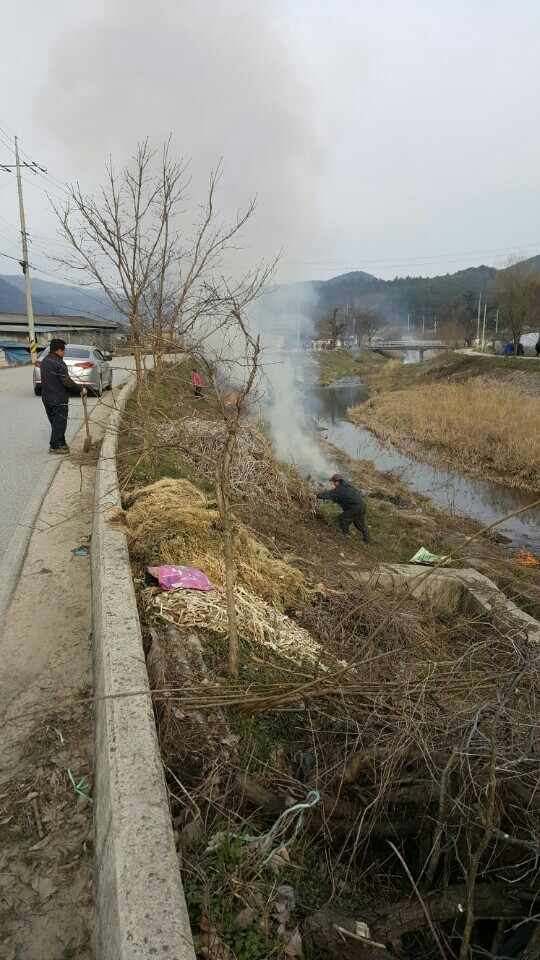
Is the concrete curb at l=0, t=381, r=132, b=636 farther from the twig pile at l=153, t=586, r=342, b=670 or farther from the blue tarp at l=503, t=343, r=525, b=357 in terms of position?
the blue tarp at l=503, t=343, r=525, b=357

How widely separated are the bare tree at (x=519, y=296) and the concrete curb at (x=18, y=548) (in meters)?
43.1

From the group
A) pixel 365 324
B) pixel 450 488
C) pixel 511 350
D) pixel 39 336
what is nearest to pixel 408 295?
pixel 365 324

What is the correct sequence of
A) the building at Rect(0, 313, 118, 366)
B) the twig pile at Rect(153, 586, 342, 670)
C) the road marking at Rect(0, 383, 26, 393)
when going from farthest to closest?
the building at Rect(0, 313, 118, 366) → the road marking at Rect(0, 383, 26, 393) → the twig pile at Rect(153, 586, 342, 670)

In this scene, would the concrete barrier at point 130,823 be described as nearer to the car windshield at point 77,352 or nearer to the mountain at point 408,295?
the car windshield at point 77,352

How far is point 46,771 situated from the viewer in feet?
8.64

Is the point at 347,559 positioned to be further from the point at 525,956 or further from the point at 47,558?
the point at 525,956

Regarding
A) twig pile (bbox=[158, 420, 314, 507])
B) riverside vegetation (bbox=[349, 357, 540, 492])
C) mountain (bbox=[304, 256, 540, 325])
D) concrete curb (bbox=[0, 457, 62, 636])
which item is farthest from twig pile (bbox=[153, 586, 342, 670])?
mountain (bbox=[304, 256, 540, 325])

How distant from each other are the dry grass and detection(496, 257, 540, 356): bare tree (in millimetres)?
16770

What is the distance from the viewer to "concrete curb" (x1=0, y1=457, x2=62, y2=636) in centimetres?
420

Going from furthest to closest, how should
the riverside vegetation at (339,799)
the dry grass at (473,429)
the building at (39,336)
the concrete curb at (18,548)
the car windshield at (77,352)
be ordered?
the building at (39,336), the dry grass at (473,429), the car windshield at (77,352), the concrete curb at (18,548), the riverside vegetation at (339,799)

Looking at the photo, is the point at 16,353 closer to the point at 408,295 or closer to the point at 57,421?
the point at 57,421

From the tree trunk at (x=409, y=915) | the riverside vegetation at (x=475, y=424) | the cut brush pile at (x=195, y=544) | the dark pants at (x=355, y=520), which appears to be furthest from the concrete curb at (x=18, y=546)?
the riverside vegetation at (x=475, y=424)

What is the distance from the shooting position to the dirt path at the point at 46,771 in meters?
2.03

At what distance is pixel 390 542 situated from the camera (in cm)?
1123
